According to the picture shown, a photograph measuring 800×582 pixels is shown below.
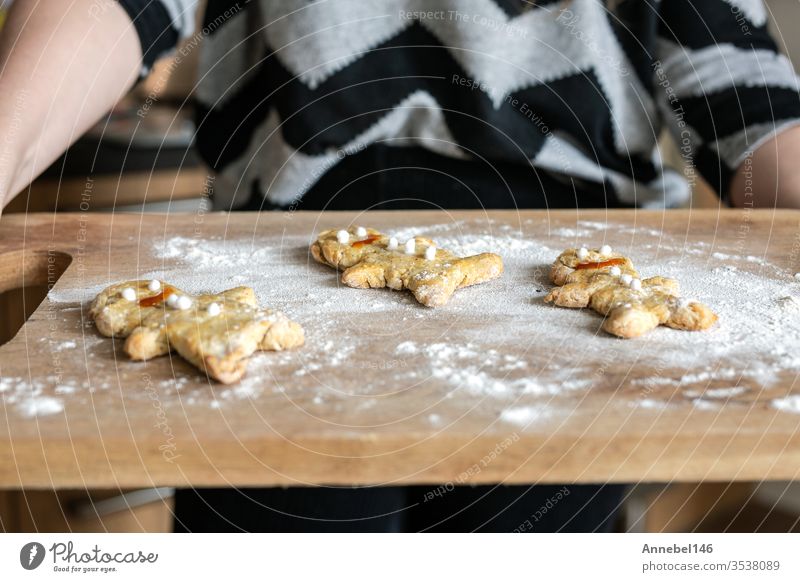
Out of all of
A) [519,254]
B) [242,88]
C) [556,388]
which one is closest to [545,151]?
[519,254]

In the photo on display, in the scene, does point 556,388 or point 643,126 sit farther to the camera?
point 643,126

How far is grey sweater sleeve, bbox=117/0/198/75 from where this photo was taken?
1.11m

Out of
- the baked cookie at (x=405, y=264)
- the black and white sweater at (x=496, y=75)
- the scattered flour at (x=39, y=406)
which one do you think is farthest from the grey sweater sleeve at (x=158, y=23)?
the scattered flour at (x=39, y=406)

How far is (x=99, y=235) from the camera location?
1008 millimetres

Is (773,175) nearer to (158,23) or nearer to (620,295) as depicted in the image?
(620,295)

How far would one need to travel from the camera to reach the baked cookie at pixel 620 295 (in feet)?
2.39

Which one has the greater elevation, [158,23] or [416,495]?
[158,23]

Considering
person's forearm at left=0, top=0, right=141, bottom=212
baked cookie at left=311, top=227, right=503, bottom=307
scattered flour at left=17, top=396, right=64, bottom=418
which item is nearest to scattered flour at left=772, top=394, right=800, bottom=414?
baked cookie at left=311, top=227, right=503, bottom=307

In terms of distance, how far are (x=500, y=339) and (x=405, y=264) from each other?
171 mm

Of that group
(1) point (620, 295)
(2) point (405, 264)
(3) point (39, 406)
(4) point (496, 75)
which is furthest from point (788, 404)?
(4) point (496, 75)

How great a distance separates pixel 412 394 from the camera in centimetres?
61

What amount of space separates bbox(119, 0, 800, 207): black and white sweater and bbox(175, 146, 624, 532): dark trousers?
→ 3 centimetres

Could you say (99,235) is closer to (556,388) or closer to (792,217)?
(556,388)

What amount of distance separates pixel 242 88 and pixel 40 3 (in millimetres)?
343
